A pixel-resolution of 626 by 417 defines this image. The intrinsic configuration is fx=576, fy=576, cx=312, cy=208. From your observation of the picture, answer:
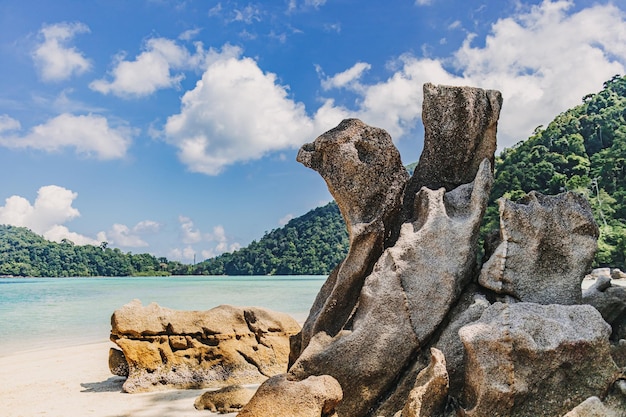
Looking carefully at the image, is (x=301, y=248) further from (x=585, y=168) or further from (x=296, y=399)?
(x=296, y=399)

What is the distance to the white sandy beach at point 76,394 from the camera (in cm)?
690

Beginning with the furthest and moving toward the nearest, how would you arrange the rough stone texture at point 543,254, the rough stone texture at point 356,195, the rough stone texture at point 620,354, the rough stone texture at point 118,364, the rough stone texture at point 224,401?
the rough stone texture at point 118,364
the rough stone texture at point 224,401
the rough stone texture at point 356,195
the rough stone texture at point 543,254
the rough stone texture at point 620,354

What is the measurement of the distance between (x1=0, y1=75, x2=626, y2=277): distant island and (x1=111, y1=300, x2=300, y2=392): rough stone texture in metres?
4.24

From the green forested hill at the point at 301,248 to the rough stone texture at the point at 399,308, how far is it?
201ft

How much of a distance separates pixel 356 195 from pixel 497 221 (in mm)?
24321

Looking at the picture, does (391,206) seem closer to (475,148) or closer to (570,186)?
(475,148)

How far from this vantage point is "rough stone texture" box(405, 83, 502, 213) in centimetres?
607

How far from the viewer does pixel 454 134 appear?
6152mm

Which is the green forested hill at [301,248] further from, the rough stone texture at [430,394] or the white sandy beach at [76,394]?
the rough stone texture at [430,394]

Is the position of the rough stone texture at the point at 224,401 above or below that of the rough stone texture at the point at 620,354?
below

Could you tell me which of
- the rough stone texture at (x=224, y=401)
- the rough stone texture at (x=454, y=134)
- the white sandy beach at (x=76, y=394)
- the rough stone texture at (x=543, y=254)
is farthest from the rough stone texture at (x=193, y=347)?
the rough stone texture at (x=543, y=254)

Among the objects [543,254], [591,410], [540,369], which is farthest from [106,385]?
[591,410]

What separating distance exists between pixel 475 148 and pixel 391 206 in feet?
3.90

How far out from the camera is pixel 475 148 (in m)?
6.16
